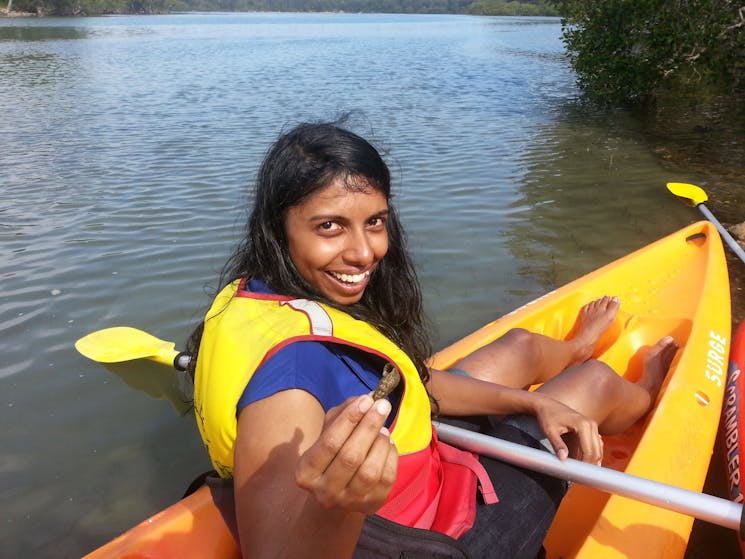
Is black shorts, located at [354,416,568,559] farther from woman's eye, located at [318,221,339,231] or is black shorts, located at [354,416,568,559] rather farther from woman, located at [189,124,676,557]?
woman's eye, located at [318,221,339,231]

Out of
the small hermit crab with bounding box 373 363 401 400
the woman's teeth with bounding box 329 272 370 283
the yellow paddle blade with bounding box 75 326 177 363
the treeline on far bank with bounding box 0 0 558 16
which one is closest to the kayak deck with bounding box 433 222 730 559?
the small hermit crab with bounding box 373 363 401 400

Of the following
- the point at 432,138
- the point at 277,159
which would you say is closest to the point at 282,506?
the point at 277,159

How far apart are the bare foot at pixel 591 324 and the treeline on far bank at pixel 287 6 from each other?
8.95 metres

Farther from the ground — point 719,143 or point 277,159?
point 277,159

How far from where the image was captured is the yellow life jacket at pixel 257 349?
52.0 inches

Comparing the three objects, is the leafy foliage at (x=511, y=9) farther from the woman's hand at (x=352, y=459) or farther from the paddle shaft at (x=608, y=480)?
the woman's hand at (x=352, y=459)

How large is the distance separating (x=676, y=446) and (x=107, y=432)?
270cm

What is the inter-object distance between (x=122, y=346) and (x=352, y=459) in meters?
3.13

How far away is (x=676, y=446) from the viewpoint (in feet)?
7.72

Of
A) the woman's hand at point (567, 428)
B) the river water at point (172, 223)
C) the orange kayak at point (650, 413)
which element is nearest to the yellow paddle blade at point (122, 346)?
the river water at point (172, 223)

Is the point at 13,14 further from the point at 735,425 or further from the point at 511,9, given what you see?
the point at 735,425

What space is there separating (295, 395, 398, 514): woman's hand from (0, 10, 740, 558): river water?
1.51 meters

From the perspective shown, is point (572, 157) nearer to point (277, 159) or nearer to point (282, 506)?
point (277, 159)

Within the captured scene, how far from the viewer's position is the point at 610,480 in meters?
1.87
